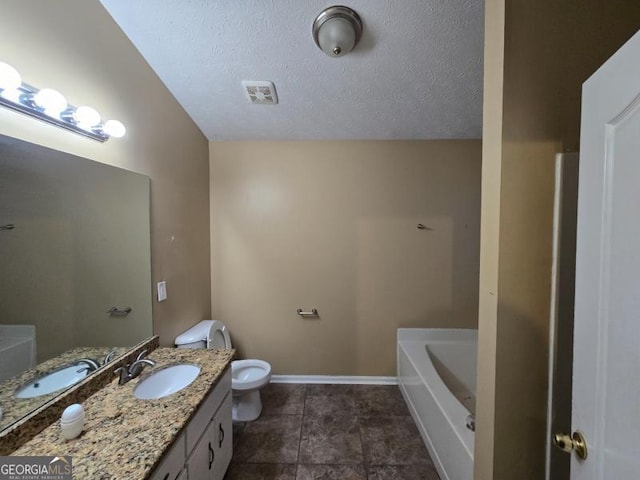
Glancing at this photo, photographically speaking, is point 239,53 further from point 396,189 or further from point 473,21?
point 396,189

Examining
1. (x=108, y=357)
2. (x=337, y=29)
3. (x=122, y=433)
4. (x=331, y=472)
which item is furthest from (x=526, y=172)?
(x=108, y=357)

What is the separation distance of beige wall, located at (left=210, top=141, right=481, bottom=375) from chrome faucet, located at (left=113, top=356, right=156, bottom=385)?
1.11 m

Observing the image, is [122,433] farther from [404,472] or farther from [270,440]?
[404,472]

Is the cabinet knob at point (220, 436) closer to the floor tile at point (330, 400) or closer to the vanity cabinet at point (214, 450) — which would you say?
the vanity cabinet at point (214, 450)

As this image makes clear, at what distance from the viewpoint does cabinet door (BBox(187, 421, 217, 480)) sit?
1067 mm

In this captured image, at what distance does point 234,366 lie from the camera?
2061mm

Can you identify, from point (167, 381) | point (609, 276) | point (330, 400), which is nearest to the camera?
point (609, 276)

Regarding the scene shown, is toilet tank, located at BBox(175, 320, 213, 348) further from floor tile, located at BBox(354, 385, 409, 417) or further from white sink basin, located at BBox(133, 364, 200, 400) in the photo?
floor tile, located at BBox(354, 385, 409, 417)

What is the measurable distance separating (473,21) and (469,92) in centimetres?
55

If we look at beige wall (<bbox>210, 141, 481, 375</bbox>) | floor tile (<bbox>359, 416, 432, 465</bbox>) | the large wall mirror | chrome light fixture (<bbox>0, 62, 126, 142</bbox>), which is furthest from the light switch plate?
floor tile (<bbox>359, 416, 432, 465</bbox>)

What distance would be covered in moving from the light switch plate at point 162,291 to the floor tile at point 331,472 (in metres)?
1.46

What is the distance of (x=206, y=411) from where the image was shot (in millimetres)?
1187

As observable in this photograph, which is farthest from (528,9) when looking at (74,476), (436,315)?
(436,315)

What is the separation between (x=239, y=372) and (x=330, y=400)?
86 centimetres
